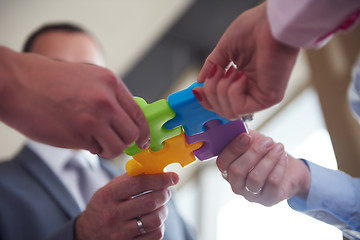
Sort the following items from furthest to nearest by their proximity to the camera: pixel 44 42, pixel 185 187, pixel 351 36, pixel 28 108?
pixel 185 187 < pixel 44 42 < pixel 351 36 < pixel 28 108

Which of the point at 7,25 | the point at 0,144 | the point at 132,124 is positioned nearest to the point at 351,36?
the point at 132,124

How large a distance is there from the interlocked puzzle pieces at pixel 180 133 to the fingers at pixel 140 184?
0.01 meters

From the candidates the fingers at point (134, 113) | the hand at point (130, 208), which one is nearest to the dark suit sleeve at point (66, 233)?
the hand at point (130, 208)

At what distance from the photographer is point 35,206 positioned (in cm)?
69

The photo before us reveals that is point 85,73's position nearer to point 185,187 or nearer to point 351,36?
point 351,36

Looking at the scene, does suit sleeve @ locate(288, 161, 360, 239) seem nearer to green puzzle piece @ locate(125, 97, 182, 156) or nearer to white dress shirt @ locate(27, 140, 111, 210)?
green puzzle piece @ locate(125, 97, 182, 156)

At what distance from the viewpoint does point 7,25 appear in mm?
1307

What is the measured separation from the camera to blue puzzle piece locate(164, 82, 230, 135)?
409mm

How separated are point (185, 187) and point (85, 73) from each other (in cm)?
183

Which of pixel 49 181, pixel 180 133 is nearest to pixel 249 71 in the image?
pixel 180 133

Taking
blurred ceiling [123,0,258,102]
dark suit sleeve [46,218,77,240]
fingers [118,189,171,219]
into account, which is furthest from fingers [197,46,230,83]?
blurred ceiling [123,0,258,102]

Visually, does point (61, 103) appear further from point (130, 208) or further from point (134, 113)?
point (130, 208)

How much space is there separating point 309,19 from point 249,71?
0.30 ft

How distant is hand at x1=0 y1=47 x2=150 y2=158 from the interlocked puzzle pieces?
0.25 feet
